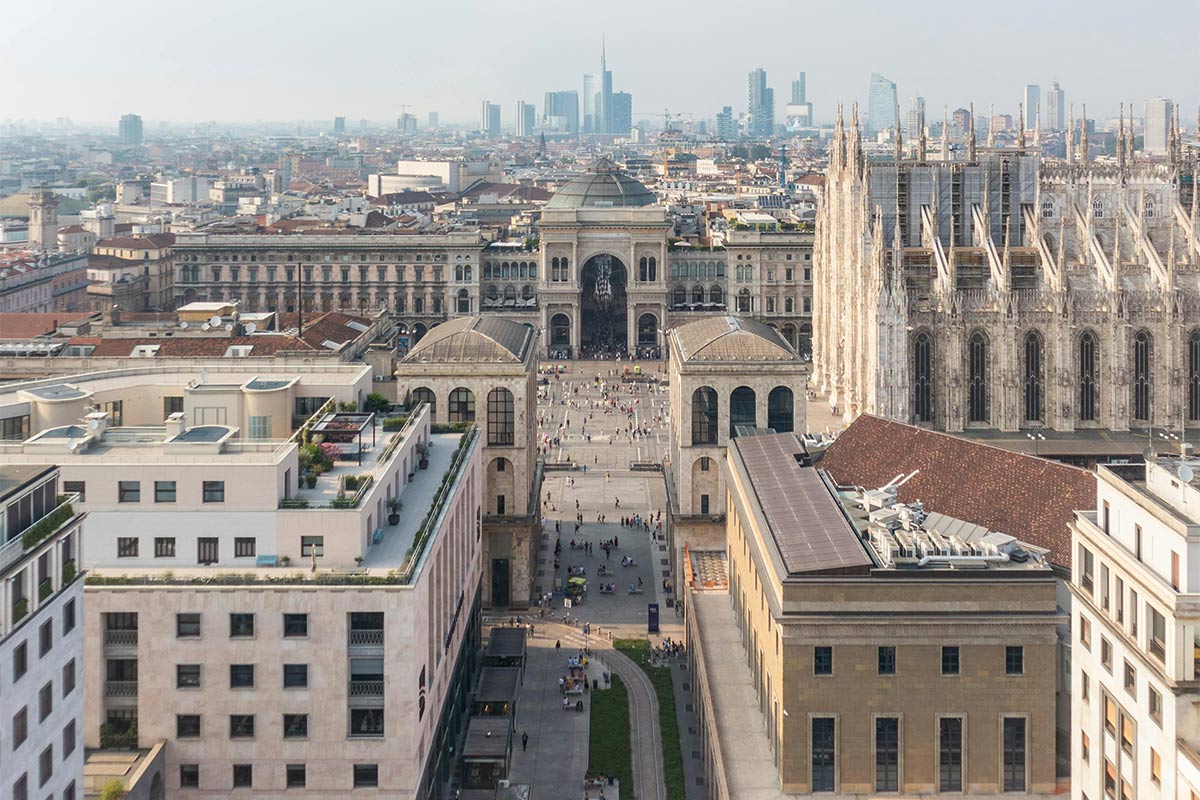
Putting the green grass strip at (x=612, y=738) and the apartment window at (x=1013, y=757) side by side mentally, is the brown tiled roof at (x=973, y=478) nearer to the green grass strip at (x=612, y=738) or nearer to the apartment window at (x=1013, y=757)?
the apartment window at (x=1013, y=757)

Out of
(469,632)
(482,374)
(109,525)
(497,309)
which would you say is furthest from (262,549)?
(497,309)

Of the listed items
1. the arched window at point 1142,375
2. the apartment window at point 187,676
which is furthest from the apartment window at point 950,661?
the arched window at point 1142,375

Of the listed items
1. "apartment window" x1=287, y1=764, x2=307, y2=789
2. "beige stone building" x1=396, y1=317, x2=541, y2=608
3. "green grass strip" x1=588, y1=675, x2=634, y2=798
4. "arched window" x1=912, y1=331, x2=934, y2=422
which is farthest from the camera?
"arched window" x1=912, y1=331, x2=934, y2=422

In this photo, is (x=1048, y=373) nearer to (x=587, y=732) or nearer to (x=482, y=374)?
(x=482, y=374)

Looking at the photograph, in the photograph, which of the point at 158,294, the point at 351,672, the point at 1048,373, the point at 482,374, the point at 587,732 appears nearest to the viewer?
the point at 351,672

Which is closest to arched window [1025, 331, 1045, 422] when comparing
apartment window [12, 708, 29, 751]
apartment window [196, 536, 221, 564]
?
apartment window [196, 536, 221, 564]

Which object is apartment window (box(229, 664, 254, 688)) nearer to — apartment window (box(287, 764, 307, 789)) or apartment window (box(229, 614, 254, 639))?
apartment window (box(229, 614, 254, 639))
